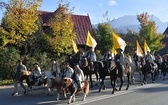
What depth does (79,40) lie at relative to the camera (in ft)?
136

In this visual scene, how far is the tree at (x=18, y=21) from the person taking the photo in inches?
1064

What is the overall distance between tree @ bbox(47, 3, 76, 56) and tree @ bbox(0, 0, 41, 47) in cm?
250

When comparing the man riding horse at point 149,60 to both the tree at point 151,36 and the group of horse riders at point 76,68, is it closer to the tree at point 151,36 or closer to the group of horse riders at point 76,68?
the group of horse riders at point 76,68

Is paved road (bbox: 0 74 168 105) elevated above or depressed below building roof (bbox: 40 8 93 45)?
below

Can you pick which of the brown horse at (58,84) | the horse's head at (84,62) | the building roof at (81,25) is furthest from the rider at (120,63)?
the building roof at (81,25)

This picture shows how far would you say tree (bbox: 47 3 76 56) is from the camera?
98.2 ft

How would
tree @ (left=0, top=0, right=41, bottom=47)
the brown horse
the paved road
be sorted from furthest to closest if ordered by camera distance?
tree @ (left=0, top=0, right=41, bottom=47), the brown horse, the paved road

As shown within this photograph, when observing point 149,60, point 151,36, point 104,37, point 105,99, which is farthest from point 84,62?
point 151,36

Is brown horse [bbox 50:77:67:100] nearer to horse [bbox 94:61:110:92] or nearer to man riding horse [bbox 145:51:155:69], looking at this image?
horse [bbox 94:61:110:92]

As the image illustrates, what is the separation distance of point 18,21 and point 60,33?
4790 mm

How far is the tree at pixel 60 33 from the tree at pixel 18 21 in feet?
8.21

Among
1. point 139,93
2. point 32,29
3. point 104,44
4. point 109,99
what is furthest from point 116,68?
point 104,44

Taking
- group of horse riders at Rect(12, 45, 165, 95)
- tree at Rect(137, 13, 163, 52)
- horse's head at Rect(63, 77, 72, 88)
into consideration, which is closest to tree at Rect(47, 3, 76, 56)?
group of horse riders at Rect(12, 45, 165, 95)

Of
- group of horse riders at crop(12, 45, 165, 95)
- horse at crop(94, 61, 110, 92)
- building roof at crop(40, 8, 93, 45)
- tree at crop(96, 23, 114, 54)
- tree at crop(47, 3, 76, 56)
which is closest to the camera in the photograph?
group of horse riders at crop(12, 45, 165, 95)
